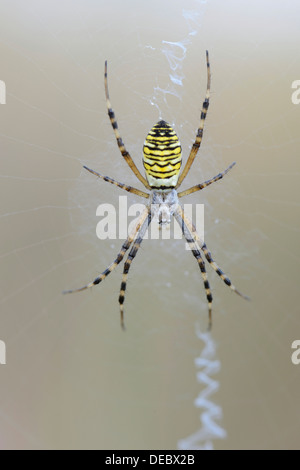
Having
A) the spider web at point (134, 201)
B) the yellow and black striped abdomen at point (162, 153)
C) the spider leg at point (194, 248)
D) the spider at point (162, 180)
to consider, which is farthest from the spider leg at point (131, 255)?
the yellow and black striped abdomen at point (162, 153)

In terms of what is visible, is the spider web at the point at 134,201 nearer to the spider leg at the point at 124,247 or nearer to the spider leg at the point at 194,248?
the spider leg at the point at 124,247

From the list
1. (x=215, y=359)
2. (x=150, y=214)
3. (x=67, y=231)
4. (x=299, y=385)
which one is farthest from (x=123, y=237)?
(x=299, y=385)

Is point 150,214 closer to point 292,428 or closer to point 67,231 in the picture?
point 67,231

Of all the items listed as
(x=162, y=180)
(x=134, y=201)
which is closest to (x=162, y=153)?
(x=162, y=180)

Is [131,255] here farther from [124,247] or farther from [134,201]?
[134,201]

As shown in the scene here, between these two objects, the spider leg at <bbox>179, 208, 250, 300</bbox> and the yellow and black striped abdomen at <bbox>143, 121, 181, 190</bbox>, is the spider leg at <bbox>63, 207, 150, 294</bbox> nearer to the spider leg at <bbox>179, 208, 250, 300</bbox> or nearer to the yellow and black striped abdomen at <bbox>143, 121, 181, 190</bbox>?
the spider leg at <bbox>179, 208, 250, 300</bbox>

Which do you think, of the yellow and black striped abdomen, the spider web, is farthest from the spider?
the spider web

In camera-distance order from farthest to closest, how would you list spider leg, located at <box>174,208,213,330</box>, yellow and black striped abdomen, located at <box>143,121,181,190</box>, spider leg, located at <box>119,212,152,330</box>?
spider leg, located at <box>174,208,213,330</box> → spider leg, located at <box>119,212,152,330</box> → yellow and black striped abdomen, located at <box>143,121,181,190</box>
